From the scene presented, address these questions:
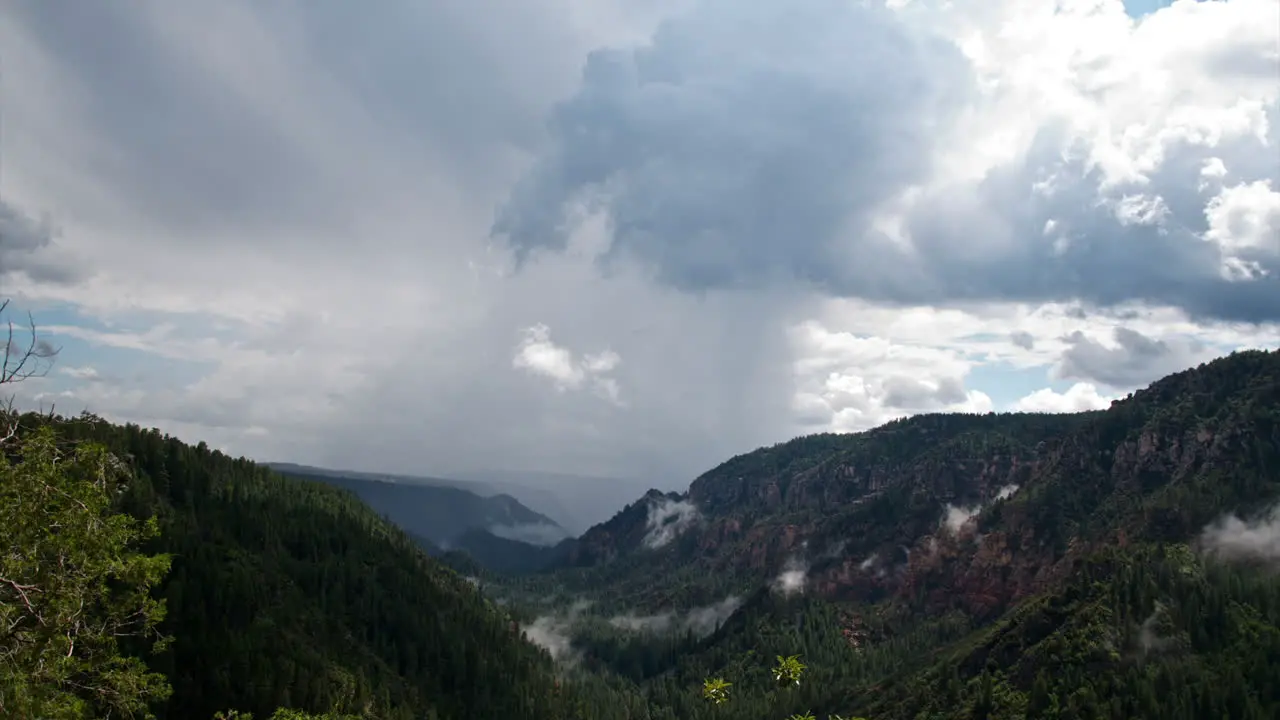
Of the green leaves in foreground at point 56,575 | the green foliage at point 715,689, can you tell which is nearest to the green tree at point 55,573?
the green leaves in foreground at point 56,575

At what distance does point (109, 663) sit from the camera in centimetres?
4475

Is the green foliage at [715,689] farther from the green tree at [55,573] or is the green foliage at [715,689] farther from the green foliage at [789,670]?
the green tree at [55,573]

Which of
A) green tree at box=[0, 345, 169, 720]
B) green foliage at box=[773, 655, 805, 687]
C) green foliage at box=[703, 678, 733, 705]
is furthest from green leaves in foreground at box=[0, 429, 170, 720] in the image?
green foliage at box=[773, 655, 805, 687]

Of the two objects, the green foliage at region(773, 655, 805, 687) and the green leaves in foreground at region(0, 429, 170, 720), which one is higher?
the green leaves in foreground at region(0, 429, 170, 720)

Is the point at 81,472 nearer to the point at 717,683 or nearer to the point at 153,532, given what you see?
the point at 153,532

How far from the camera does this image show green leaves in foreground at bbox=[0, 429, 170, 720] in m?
38.3

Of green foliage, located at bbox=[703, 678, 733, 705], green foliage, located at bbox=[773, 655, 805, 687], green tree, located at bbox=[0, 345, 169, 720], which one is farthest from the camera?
green foliage, located at bbox=[703, 678, 733, 705]

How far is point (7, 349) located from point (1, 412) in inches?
137

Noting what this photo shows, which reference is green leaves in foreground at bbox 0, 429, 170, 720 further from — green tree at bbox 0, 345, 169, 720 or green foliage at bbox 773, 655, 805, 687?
green foliage at bbox 773, 655, 805, 687

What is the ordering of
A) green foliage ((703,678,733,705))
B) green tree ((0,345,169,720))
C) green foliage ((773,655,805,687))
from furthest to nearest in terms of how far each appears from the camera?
green foliage ((703,678,733,705)) < green foliage ((773,655,805,687)) < green tree ((0,345,169,720))

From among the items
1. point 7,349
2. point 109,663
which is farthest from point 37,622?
point 7,349

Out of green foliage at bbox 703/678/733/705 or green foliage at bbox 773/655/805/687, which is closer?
green foliage at bbox 773/655/805/687

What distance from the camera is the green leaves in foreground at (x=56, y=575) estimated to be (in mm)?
38312

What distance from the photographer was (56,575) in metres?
40.6
